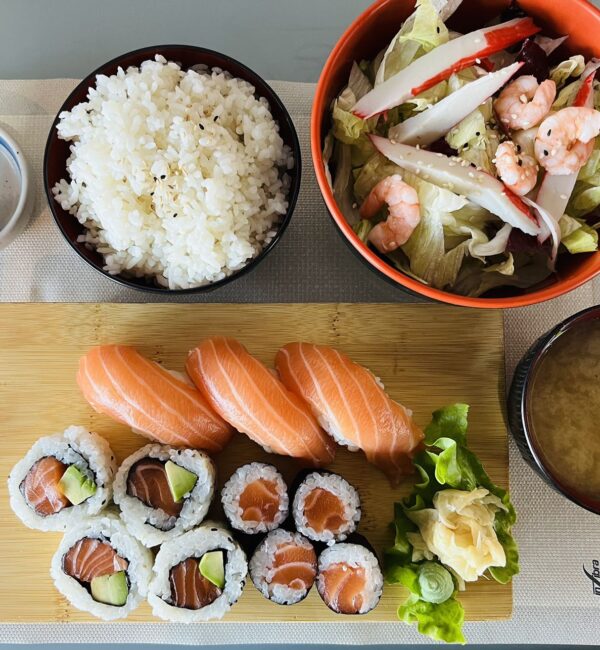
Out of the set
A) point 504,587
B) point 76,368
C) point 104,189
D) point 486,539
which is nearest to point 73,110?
point 104,189

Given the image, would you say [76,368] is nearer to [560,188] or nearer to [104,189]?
[104,189]

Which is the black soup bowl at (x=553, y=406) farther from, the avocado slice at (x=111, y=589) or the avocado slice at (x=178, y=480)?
the avocado slice at (x=111, y=589)

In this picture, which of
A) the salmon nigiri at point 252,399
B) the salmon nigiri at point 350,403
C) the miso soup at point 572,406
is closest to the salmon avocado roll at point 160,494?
the salmon nigiri at point 252,399

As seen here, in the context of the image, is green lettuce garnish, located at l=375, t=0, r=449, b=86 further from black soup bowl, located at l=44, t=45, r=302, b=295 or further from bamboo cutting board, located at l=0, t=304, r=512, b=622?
bamboo cutting board, located at l=0, t=304, r=512, b=622

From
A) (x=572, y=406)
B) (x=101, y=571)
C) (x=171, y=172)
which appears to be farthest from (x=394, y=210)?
(x=101, y=571)

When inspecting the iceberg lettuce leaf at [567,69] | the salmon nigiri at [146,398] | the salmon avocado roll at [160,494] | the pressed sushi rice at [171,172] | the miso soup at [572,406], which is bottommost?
the salmon avocado roll at [160,494]

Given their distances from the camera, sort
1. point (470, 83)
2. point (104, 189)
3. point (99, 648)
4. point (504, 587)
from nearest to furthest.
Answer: point (470, 83)
point (104, 189)
point (504, 587)
point (99, 648)

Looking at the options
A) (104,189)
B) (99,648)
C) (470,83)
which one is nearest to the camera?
(470,83)
